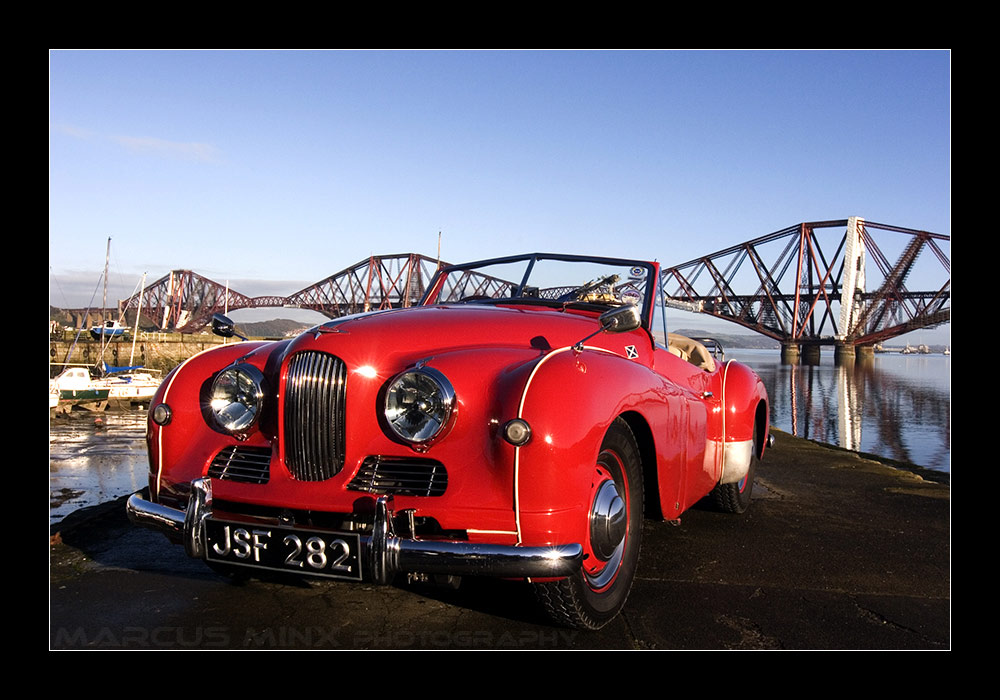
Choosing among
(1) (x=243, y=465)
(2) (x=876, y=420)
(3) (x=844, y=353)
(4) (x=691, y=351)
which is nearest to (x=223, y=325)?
(1) (x=243, y=465)

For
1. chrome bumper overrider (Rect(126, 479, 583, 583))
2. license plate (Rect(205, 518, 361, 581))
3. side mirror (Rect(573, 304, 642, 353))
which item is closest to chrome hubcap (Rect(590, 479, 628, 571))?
chrome bumper overrider (Rect(126, 479, 583, 583))

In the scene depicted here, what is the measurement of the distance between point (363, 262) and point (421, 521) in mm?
105174

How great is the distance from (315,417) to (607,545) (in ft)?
3.80

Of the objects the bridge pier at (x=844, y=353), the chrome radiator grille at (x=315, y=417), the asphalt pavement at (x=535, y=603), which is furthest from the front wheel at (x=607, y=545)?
the bridge pier at (x=844, y=353)

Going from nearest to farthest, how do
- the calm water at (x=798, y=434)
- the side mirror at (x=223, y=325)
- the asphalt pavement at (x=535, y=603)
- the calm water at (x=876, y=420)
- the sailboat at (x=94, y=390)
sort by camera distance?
the asphalt pavement at (x=535, y=603)
the side mirror at (x=223, y=325)
the calm water at (x=798, y=434)
the calm water at (x=876, y=420)
the sailboat at (x=94, y=390)

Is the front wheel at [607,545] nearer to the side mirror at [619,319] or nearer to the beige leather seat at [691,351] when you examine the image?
the side mirror at [619,319]

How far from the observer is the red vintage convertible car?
7.82 feet

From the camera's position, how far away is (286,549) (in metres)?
2.42

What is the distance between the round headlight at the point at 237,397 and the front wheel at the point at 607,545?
130 centimetres

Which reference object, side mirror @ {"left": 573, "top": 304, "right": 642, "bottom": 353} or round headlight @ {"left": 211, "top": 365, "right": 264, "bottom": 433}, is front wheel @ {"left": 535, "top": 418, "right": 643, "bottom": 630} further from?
round headlight @ {"left": 211, "top": 365, "right": 264, "bottom": 433}

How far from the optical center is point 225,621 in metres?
2.78

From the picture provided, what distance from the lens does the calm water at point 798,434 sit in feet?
21.6
